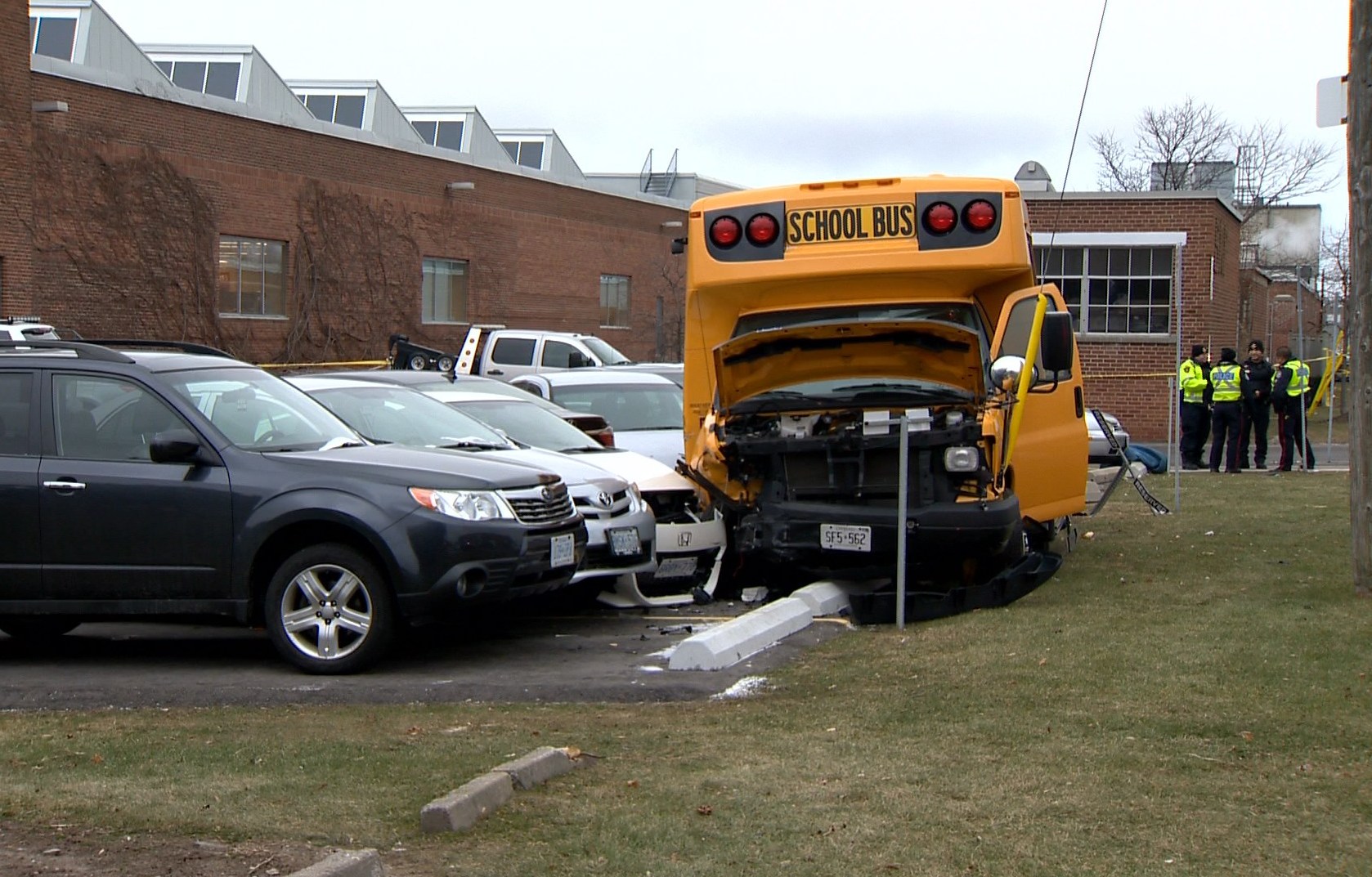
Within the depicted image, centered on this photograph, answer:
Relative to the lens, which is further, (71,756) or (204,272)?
(204,272)

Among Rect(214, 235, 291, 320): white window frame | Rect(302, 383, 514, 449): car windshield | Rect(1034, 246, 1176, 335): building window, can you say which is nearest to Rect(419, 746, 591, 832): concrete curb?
Rect(302, 383, 514, 449): car windshield

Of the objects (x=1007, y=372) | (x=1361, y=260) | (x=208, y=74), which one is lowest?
(x=1007, y=372)

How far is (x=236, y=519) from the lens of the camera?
8.09 m

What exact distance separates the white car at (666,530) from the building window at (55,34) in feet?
96.9

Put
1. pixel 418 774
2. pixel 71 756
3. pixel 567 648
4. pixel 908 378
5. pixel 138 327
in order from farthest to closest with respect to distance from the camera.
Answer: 1. pixel 138 327
2. pixel 908 378
3. pixel 567 648
4. pixel 71 756
5. pixel 418 774

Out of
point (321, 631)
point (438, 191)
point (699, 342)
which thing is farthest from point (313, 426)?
point (438, 191)

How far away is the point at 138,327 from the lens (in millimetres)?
29172

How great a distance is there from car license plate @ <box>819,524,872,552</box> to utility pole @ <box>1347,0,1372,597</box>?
9.32ft

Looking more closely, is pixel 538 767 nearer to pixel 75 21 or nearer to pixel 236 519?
pixel 236 519

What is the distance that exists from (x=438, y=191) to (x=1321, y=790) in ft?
115

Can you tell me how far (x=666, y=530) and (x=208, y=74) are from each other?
3666cm

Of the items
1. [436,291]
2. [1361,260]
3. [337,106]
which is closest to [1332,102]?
[1361,260]

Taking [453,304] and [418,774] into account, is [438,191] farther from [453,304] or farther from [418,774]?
[418,774]

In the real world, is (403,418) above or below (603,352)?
below
